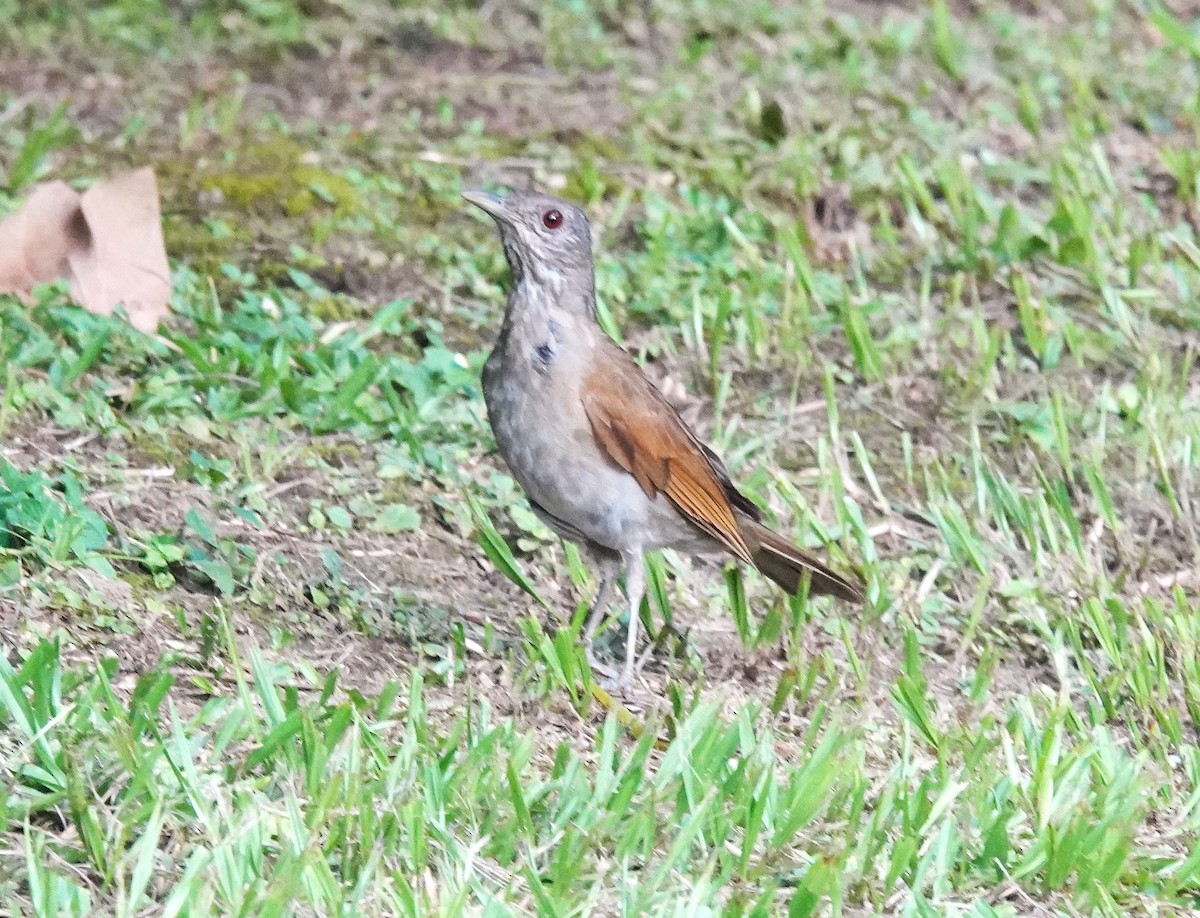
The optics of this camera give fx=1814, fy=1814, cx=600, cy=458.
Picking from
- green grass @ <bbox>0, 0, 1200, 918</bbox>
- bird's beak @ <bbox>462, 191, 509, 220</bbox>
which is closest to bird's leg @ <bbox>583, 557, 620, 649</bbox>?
green grass @ <bbox>0, 0, 1200, 918</bbox>

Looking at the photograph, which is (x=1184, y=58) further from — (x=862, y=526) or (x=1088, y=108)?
(x=862, y=526)

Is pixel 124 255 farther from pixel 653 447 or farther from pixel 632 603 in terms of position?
pixel 632 603

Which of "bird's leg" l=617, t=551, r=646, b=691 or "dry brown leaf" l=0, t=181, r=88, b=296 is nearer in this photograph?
"bird's leg" l=617, t=551, r=646, b=691

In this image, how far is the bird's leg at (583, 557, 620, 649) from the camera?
5285 millimetres

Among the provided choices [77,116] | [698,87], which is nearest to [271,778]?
[77,116]

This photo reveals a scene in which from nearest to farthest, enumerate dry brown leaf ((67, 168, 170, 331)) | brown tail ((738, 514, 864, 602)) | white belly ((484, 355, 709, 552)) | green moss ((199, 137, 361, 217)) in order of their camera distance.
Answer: white belly ((484, 355, 709, 552)) → brown tail ((738, 514, 864, 602)) → dry brown leaf ((67, 168, 170, 331)) → green moss ((199, 137, 361, 217))

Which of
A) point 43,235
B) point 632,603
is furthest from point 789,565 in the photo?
point 43,235

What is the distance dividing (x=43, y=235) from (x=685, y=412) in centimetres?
239

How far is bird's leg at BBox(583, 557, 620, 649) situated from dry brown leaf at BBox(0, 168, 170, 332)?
6.63ft

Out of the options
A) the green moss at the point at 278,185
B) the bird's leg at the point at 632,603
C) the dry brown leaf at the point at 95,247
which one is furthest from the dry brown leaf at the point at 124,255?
the bird's leg at the point at 632,603

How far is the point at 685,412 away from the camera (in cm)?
662

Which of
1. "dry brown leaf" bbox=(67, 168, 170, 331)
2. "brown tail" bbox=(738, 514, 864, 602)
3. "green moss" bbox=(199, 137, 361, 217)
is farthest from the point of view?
"green moss" bbox=(199, 137, 361, 217)

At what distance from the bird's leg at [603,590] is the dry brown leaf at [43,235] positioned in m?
2.44

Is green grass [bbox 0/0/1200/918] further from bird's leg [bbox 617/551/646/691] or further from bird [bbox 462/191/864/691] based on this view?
bird [bbox 462/191/864/691]
